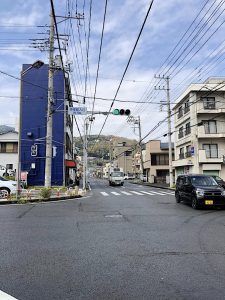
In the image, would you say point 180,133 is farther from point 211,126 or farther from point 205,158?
point 205,158

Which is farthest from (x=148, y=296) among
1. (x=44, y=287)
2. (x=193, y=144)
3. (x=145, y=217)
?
(x=193, y=144)

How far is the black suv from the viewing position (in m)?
15.1

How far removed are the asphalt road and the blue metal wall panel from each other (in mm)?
24697

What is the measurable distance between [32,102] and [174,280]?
33549mm

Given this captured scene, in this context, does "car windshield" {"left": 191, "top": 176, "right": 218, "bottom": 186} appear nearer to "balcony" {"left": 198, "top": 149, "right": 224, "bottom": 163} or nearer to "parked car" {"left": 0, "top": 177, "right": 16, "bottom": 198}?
"parked car" {"left": 0, "top": 177, "right": 16, "bottom": 198}

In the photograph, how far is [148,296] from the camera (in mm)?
4414

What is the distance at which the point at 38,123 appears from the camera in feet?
118

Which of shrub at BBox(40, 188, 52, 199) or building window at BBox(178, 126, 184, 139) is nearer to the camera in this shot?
shrub at BBox(40, 188, 52, 199)

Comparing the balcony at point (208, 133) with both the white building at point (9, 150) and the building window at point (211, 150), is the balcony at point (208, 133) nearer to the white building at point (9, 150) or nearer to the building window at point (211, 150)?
the building window at point (211, 150)

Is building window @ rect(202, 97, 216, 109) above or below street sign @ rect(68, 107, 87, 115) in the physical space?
above

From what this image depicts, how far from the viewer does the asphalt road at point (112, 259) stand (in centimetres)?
463

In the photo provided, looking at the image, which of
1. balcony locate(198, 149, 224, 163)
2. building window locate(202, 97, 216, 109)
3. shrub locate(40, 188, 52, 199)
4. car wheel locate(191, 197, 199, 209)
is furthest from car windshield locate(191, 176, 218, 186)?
building window locate(202, 97, 216, 109)

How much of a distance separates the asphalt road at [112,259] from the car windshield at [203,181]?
561cm

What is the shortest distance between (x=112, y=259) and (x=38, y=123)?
31.1 m
